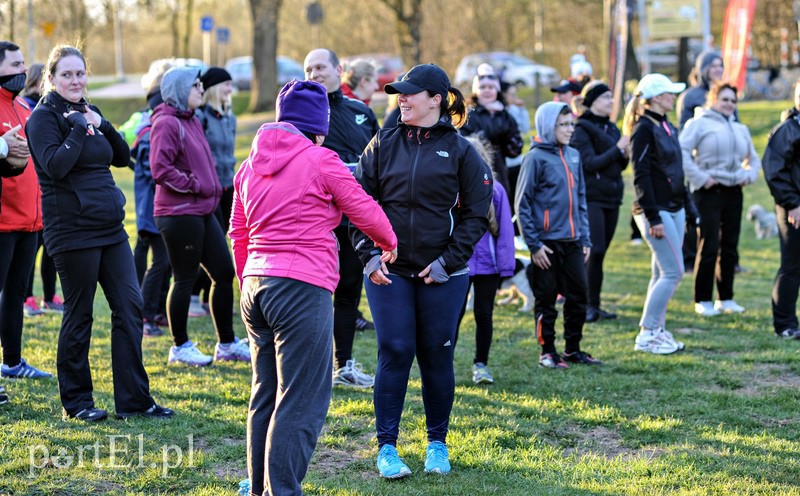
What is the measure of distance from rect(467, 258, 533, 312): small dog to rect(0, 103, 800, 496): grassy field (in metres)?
1.23

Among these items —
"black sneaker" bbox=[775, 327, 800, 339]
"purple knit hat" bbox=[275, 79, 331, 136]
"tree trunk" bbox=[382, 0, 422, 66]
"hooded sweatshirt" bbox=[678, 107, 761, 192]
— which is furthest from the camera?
"tree trunk" bbox=[382, 0, 422, 66]

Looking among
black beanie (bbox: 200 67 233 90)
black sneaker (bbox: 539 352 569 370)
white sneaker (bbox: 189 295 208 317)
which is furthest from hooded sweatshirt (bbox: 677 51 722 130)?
white sneaker (bbox: 189 295 208 317)

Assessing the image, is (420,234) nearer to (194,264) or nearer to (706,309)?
(194,264)

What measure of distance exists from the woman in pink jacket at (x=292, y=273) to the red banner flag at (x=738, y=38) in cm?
1581

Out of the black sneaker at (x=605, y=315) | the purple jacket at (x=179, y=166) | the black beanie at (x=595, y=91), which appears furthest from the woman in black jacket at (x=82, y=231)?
the black sneaker at (x=605, y=315)

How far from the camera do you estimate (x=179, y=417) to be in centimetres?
572

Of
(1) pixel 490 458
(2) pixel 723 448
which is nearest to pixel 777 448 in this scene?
(2) pixel 723 448

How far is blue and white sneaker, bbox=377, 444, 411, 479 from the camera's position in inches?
187

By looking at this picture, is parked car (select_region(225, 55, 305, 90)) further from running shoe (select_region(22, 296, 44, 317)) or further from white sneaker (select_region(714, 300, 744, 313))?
white sneaker (select_region(714, 300, 744, 313))

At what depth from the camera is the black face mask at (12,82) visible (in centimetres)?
592

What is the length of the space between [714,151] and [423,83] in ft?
15.2

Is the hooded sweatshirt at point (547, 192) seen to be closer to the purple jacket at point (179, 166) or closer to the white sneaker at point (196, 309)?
the purple jacket at point (179, 166)

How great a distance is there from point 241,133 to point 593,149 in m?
18.9

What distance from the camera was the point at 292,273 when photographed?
3996 mm
